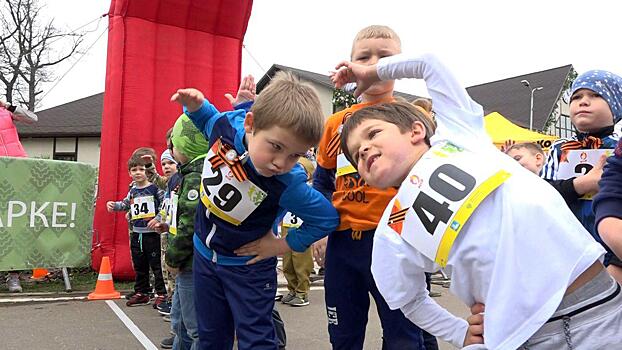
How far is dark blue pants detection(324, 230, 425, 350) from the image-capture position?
2.18 meters

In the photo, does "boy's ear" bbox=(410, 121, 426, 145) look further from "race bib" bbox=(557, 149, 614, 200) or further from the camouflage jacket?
the camouflage jacket

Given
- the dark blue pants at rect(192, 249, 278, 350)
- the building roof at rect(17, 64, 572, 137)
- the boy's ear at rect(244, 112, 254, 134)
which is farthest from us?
the building roof at rect(17, 64, 572, 137)

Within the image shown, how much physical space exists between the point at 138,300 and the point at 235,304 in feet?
11.6

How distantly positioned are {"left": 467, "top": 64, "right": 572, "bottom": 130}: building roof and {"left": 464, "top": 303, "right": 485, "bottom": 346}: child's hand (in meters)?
39.4

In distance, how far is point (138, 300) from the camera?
17.8ft

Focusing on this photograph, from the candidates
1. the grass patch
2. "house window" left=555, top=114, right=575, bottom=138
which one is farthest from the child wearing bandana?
"house window" left=555, top=114, right=575, bottom=138

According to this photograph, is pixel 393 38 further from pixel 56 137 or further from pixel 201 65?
pixel 56 137

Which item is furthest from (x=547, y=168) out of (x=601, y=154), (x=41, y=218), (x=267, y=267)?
(x=41, y=218)

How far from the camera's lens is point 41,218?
590 centimetres

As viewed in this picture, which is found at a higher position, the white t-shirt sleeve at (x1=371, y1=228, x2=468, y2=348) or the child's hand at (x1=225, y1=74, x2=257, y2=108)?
the child's hand at (x1=225, y1=74, x2=257, y2=108)

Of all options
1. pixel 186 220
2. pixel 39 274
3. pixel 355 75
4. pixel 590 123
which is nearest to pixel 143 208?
pixel 39 274

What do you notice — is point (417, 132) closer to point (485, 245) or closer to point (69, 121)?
point (485, 245)

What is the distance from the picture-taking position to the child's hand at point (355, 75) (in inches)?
73.9

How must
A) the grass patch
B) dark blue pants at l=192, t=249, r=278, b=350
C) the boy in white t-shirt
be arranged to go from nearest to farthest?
1. the boy in white t-shirt
2. dark blue pants at l=192, t=249, r=278, b=350
3. the grass patch
